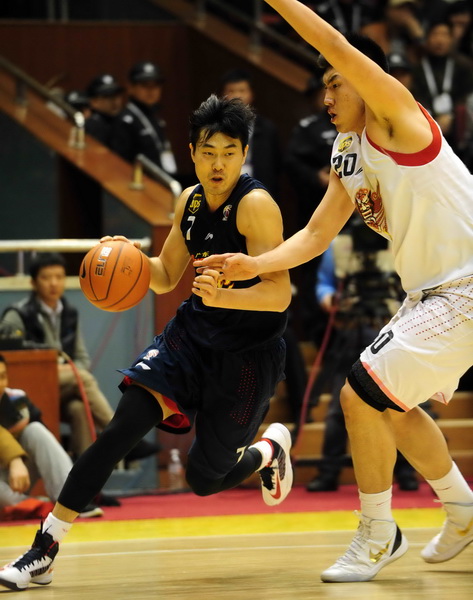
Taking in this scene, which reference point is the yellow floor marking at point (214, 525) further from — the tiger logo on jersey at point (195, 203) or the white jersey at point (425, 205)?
the white jersey at point (425, 205)

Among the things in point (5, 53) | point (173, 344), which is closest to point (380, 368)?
point (173, 344)

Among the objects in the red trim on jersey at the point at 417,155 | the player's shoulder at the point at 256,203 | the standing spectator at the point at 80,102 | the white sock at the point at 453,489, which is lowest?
the white sock at the point at 453,489

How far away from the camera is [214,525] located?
21.4ft

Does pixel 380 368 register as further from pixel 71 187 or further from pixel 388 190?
pixel 71 187

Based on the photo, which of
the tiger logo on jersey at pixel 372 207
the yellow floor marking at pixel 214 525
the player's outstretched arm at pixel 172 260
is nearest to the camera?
the tiger logo on jersey at pixel 372 207

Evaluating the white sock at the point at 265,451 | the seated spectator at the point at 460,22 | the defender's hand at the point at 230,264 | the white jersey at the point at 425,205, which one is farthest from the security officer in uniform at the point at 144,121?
the defender's hand at the point at 230,264

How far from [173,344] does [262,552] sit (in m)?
1.23

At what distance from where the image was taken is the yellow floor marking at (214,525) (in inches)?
242

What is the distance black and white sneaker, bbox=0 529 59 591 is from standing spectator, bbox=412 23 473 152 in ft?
21.0

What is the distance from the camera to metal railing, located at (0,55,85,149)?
9.99 metres

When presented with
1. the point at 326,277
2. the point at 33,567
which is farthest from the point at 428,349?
the point at 326,277

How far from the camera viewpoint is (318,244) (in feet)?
15.4

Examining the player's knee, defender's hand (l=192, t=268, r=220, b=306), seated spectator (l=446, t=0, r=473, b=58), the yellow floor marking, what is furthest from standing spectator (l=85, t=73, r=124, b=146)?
defender's hand (l=192, t=268, r=220, b=306)

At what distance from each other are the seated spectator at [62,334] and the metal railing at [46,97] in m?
2.88
